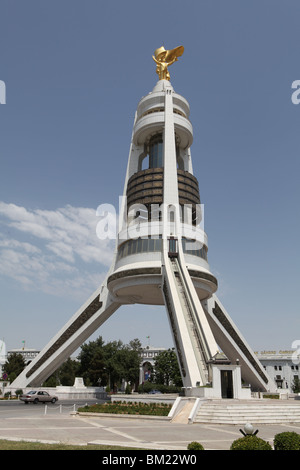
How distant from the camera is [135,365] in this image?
213ft

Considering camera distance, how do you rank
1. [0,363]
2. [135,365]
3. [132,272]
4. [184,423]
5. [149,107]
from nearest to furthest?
[184,423]
[132,272]
[149,107]
[135,365]
[0,363]

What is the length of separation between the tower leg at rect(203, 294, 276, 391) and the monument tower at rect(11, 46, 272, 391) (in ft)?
0.41

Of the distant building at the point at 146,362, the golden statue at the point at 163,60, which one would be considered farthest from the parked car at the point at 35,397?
the distant building at the point at 146,362

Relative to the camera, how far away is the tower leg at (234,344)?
47431mm

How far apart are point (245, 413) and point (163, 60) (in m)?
53.7

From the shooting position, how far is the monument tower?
37.9 meters

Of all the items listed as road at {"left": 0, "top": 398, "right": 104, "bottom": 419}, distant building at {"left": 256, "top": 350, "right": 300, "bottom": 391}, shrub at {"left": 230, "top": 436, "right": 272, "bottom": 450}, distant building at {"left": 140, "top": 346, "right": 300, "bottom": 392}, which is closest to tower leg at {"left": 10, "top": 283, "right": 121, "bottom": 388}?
road at {"left": 0, "top": 398, "right": 104, "bottom": 419}

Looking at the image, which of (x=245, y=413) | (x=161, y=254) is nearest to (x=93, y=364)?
(x=161, y=254)

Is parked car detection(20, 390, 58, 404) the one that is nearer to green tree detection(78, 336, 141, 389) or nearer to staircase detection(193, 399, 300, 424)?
staircase detection(193, 399, 300, 424)

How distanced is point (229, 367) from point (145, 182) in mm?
28024

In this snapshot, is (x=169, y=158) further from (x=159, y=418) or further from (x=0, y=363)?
(x=0, y=363)

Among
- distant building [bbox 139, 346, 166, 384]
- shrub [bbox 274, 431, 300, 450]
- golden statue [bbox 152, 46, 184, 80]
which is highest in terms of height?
golden statue [bbox 152, 46, 184, 80]

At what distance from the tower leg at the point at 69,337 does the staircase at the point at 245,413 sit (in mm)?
26765
